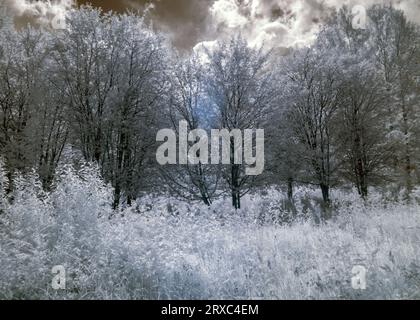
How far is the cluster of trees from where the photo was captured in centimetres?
1127

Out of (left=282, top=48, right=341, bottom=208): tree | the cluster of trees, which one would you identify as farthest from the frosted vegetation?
(left=282, top=48, right=341, bottom=208): tree

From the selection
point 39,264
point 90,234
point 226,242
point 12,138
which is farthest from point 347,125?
point 12,138

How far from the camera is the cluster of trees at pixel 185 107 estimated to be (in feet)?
37.0

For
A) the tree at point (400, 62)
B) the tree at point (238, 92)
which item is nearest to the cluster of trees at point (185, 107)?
the tree at point (238, 92)

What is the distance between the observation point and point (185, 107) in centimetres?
1140

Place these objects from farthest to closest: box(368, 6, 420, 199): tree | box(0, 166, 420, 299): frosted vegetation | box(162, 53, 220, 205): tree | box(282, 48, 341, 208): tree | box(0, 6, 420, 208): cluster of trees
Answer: box(368, 6, 420, 199): tree < box(282, 48, 341, 208): tree < box(0, 6, 420, 208): cluster of trees < box(162, 53, 220, 205): tree < box(0, 166, 420, 299): frosted vegetation

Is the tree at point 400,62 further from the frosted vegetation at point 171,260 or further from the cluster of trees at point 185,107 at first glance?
the frosted vegetation at point 171,260

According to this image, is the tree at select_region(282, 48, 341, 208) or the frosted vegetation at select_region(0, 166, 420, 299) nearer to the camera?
the frosted vegetation at select_region(0, 166, 420, 299)

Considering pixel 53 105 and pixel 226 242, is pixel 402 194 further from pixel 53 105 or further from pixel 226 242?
pixel 53 105

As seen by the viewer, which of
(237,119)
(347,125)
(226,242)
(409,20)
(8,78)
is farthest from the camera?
(409,20)

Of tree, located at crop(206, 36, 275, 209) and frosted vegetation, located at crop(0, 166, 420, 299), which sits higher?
tree, located at crop(206, 36, 275, 209)

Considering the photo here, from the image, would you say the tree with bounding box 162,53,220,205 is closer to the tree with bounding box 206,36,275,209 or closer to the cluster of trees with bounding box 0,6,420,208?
the cluster of trees with bounding box 0,6,420,208

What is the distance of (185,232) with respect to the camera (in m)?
6.42

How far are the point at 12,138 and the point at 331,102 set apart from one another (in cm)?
1294
